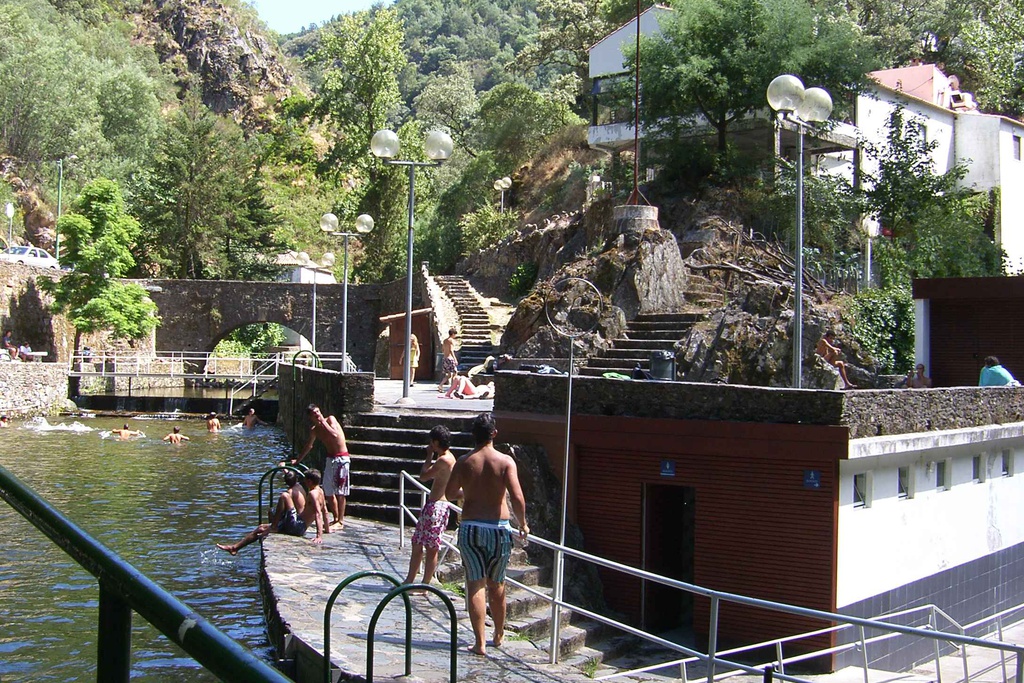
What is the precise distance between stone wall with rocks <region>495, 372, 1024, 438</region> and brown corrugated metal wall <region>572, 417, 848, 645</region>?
15 cm

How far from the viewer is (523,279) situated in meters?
37.1

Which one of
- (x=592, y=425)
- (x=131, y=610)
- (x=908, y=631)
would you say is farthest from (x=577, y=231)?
(x=131, y=610)

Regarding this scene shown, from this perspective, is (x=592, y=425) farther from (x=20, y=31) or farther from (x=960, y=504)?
(x=20, y=31)

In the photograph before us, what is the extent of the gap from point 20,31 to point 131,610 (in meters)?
68.6

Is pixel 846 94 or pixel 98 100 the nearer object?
pixel 846 94

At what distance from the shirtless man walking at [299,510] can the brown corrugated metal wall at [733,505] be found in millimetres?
3237

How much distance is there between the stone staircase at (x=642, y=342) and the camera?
2292cm

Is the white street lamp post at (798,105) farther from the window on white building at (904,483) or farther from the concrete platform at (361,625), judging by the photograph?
the concrete platform at (361,625)

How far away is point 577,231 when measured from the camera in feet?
115

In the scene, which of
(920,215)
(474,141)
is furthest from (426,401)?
(474,141)

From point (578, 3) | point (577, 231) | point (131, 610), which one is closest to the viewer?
point (131, 610)

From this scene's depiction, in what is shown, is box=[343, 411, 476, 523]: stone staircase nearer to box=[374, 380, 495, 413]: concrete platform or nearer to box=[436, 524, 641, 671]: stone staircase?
box=[374, 380, 495, 413]: concrete platform

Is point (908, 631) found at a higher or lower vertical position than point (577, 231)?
lower

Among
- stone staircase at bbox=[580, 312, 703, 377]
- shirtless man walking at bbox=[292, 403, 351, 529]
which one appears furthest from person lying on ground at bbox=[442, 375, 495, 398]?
shirtless man walking at bbox=[292, 403, 351, 529]
